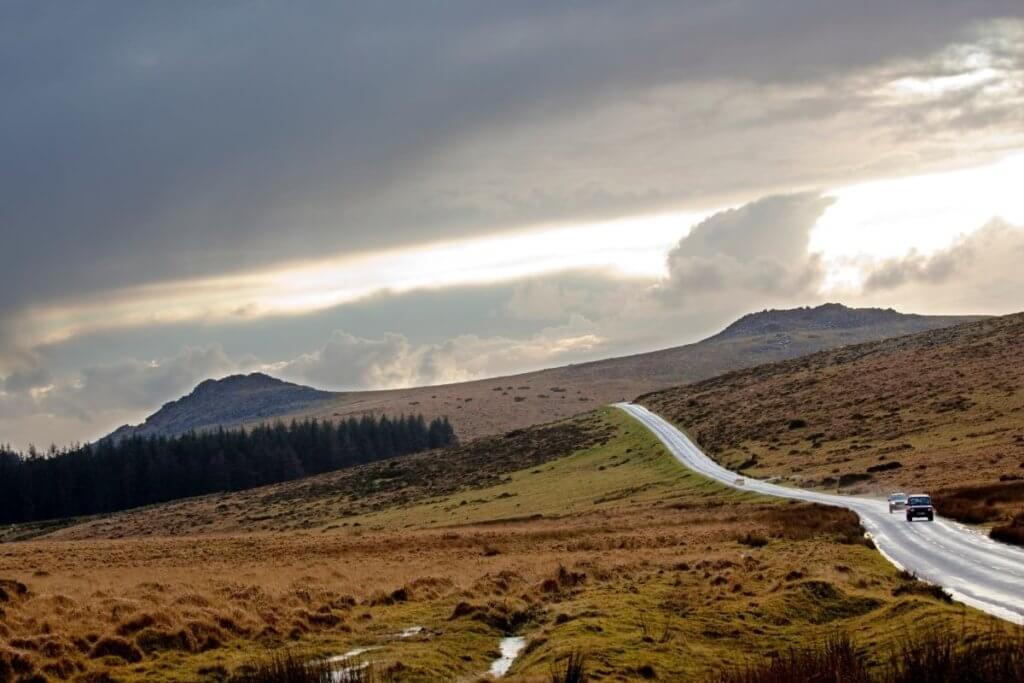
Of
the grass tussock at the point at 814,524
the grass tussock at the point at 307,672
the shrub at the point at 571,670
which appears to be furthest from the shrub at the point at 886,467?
the grass tussock at the point at 307,672

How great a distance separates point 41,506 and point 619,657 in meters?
166

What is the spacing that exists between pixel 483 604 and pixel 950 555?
840 inches

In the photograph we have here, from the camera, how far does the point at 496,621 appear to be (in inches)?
1181

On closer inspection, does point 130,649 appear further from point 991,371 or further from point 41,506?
point 41,506

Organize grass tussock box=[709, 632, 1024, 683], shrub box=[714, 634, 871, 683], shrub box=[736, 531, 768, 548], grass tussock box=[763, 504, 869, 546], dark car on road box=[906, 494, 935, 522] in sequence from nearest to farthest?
grass tussock box=[709, 632, 1024, 683]
shrub box=[714, 634, 871, 683]
shrub box=[736, 531, 768, 548]
grass tussock box=[763, 504, 869, 546]
dark car on road box=[906, 494, 935, 522]

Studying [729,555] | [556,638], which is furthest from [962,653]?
[729,555]

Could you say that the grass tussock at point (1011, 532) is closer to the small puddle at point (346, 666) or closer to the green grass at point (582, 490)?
the green grass at point (582, 490)

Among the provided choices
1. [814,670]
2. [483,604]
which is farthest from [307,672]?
[483,604]

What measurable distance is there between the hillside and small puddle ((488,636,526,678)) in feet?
144

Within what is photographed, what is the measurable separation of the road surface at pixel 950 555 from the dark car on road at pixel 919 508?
2.28 feet

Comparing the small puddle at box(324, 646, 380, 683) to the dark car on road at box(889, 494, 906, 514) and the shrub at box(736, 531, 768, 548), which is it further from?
the dark car on road at box(889, 494, 906, 514)

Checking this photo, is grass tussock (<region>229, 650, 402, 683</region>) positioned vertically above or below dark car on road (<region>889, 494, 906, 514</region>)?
above

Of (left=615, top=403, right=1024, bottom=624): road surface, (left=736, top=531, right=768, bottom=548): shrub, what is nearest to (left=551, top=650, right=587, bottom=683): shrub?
(left=615, top=403, right=1024, bottom=624): road surface

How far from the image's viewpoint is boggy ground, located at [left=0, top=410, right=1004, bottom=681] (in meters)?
24.2
